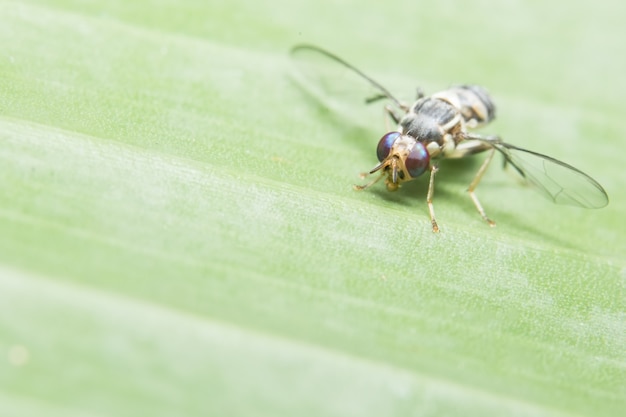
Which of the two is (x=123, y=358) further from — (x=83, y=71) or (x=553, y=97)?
(x=553, y=97)

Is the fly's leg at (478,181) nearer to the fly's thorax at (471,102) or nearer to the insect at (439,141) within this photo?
the insect at (439,141)

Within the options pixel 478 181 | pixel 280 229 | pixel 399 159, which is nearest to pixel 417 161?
pixel 399 159

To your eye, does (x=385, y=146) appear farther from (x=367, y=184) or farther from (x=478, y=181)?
(x=478, y=181)

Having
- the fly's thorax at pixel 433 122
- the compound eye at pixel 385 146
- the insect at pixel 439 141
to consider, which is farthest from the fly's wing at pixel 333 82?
the compound eye at pixel 385 146

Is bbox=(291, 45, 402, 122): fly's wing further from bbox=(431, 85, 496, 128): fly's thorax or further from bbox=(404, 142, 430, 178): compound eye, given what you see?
bbox=(404, 142, 430, 178): compound eye

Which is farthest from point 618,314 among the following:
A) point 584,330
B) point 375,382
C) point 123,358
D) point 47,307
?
point 47,307
